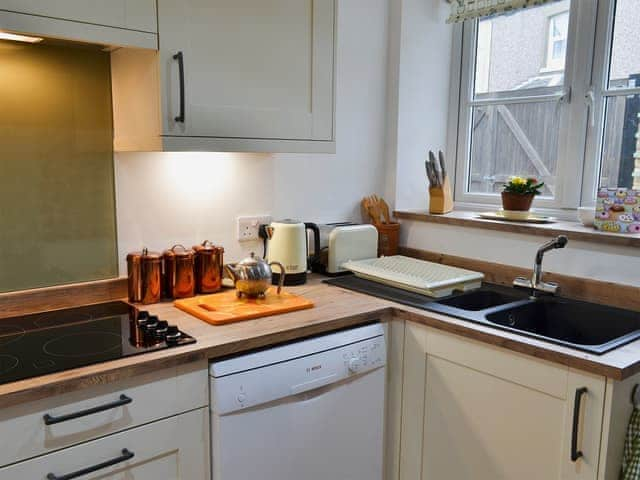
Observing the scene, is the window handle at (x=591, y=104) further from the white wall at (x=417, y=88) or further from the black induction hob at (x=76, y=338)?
the black induction hob at (x=76, y=338)

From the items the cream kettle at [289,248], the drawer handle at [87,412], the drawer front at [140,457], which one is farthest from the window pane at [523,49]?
the drawer handle at [87,412]

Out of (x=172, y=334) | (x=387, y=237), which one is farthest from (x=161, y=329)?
(x=387, y=237)

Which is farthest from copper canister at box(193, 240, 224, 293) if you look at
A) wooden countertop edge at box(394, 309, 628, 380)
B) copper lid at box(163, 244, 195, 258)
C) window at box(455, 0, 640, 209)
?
window at box(455, 0, 640, 209)

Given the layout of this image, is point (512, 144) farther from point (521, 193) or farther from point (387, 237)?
point (387, 237)

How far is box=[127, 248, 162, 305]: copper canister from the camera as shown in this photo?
176 centimetres

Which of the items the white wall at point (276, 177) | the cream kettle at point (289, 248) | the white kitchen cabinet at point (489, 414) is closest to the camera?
the white kitchen cabinet at point (489, 414)

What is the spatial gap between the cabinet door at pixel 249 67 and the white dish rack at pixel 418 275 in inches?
21.2

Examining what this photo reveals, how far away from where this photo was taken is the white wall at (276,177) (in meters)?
1.89

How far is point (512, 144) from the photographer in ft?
8.05

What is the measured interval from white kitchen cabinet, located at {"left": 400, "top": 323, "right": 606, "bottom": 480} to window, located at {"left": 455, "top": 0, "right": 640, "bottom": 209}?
0.96 meters

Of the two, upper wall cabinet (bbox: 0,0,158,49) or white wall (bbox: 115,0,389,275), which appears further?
white wall (bbox: 115,0,389,275)

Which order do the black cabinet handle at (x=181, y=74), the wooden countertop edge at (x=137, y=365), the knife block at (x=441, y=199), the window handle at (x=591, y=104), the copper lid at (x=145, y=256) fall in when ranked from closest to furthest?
the wooden countertop edge at (x=137, y=365)
the black cabinet handle at (x=181, y=74)
the copper lid at (x=145, y=256)
the window handle at (x=591, y=104)
the knife block at (x=441, y=199)

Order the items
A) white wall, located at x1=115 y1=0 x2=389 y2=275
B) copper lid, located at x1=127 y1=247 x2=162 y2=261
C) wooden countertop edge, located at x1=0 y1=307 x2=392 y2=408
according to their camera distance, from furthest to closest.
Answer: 1. white wall, located at x1=115 y1=0 x2=389 y2=275
2. copper lid, located at x1=127 y1=247 x2=162 y2=261
3. wooden countertop edge, located at x1=0 y1=307 x2=392 y2=408

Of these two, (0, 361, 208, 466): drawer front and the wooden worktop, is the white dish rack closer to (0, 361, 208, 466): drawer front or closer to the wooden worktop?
the wooden worktop
